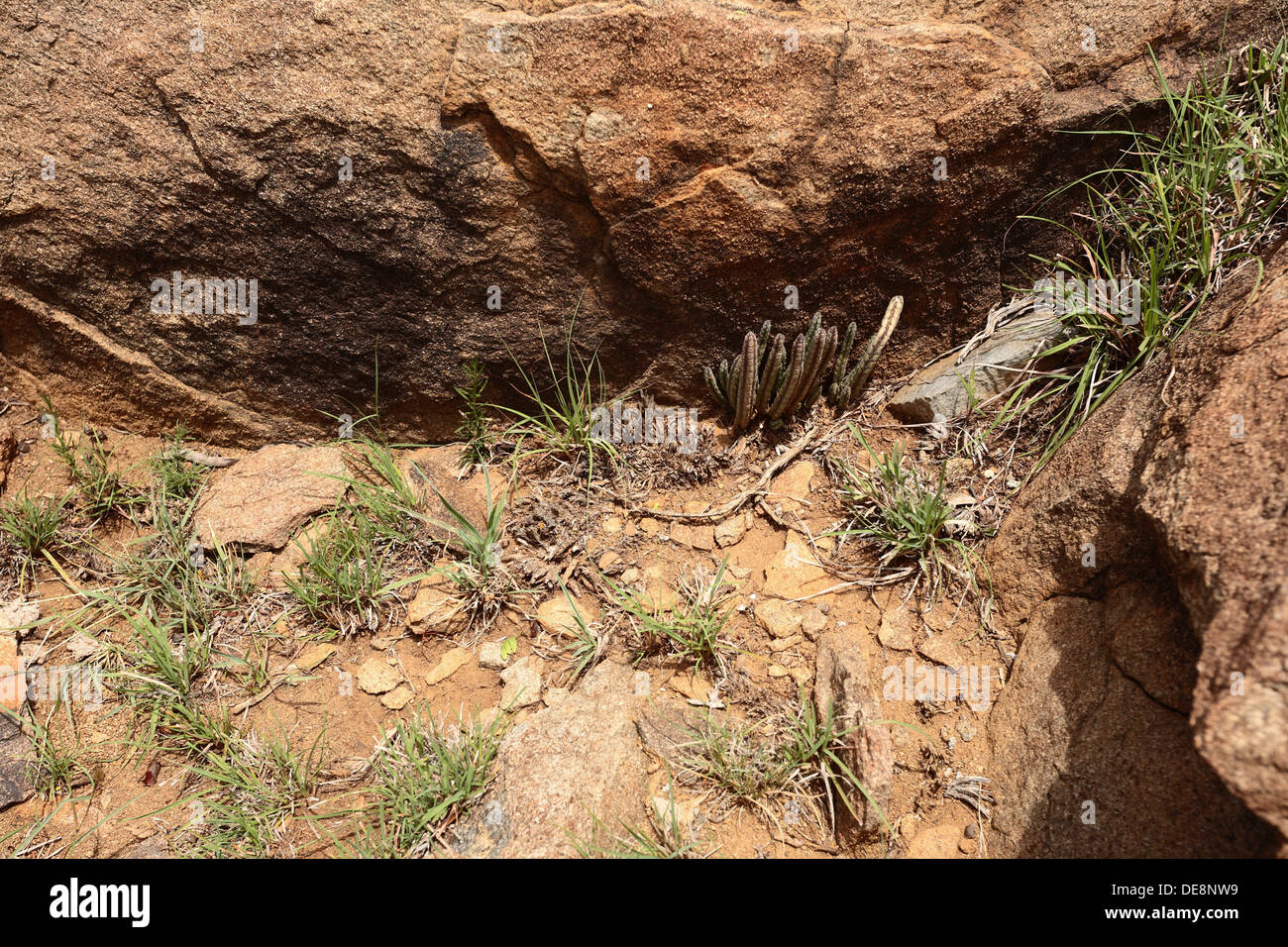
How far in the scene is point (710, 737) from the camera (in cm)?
233

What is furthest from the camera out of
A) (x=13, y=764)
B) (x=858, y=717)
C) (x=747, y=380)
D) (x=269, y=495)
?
(x=269, y=495)

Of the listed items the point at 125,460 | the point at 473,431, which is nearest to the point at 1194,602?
the point at 473,431

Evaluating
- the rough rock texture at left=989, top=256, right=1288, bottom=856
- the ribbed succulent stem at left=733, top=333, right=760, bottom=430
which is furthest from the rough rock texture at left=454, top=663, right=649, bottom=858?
the ribbed succulent stem at left=733, top=333, right=760, bottom=430

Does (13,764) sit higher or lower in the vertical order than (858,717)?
lower

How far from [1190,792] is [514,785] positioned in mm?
1649

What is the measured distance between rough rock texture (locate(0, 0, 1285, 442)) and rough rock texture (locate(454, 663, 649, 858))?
132cm

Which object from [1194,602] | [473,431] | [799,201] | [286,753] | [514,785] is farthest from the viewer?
[473,431]

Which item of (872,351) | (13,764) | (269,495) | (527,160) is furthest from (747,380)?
(13,764)

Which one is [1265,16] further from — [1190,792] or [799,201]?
[1190,792]

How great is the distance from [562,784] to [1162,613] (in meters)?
1.62

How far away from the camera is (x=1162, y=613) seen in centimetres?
213

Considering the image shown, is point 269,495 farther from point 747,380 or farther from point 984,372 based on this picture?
point 984,372

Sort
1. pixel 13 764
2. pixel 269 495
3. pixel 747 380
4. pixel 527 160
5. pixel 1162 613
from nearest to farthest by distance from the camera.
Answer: pixel 1162 613, pixel 13 764, pixel 527 160, pixel 747 380, pixel 269 495

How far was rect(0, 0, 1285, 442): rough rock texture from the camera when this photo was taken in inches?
98.8
